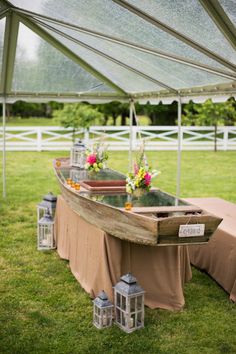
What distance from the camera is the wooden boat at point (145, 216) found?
4.17m

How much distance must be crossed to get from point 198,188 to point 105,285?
327 inches

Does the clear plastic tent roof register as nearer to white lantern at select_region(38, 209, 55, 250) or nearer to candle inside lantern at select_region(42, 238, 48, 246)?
white lantern at select_region(38, 209, 55, 250)

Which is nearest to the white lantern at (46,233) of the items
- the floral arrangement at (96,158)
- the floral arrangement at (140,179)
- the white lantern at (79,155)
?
the floral arrangement at (96,158)

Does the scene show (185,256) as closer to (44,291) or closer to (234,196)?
(44,291)

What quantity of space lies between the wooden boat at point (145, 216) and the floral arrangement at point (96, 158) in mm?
1006

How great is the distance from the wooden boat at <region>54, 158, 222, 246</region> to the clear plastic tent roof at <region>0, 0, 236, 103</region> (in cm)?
155

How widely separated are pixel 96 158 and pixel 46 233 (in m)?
1.31

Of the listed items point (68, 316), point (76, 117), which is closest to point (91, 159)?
point (68, 316)

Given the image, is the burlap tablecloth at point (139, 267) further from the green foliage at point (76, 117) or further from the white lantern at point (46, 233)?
the green foliage at point (76, 117)

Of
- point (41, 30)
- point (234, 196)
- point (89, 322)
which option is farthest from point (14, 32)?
point (234, 196)

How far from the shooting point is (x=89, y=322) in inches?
182

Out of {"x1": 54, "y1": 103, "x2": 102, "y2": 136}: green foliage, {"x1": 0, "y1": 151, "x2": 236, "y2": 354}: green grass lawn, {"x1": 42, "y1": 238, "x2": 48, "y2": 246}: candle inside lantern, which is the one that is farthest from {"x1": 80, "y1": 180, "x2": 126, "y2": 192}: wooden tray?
{"x1": 54, "y1": 103, "x2": 102, "y2": 136}: green foliage

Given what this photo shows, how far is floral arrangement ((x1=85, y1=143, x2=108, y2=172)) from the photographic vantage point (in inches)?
268

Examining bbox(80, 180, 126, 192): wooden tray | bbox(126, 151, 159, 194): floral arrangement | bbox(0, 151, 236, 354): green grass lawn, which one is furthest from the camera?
bbox(80, 180, 126, 192): wooden tray
